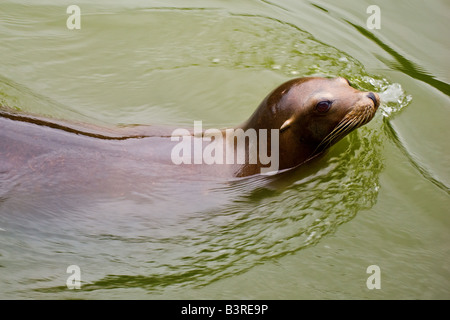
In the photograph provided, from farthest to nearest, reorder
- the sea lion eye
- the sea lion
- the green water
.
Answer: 1. the sea lion eye
2. the sea lion
3. the green water

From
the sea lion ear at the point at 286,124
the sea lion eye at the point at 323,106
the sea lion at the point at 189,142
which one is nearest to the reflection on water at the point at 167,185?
the sea lion at the point at 189,142

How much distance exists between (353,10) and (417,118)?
2445 mm

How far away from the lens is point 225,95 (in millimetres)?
7203

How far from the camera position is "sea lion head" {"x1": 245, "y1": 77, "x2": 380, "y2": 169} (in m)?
5.69

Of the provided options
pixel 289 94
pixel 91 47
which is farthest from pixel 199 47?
pixel 289 94

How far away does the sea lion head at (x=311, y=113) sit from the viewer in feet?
18.7

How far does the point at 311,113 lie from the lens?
571 centimetres

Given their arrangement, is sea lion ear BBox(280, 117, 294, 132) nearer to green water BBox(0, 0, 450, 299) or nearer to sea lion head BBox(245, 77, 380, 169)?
sea lion head BBox(245, 77, 380, 169)

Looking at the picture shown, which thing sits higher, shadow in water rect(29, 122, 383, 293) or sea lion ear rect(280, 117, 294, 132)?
sea lion ear rect(280, 117, 294, 132)

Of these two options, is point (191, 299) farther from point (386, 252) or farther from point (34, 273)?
point (386, 252)

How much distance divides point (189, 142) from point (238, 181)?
557mm

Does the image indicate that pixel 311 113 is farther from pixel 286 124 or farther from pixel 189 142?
pixel 189 142

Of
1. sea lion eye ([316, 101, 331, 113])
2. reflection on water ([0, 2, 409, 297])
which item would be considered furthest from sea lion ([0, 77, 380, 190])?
reflection on water ([0, 2, 409, 297])

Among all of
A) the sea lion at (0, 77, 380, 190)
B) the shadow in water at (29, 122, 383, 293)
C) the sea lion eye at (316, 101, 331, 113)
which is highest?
the sea lion eye at (316, 101, 331, 113)
